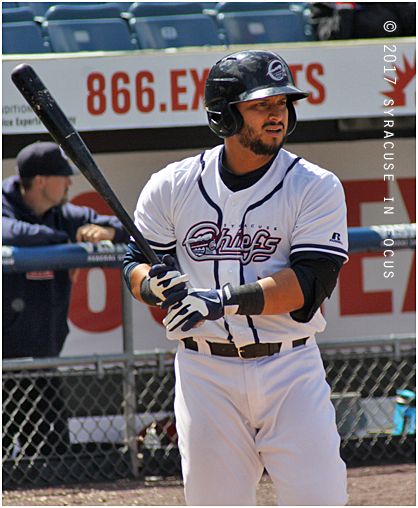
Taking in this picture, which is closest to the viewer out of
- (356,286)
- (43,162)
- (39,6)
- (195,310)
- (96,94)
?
(195,310)

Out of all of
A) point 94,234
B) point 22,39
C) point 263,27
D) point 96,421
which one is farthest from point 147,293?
point 263,27

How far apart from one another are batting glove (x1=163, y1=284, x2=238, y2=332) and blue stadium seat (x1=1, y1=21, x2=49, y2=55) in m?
3.83

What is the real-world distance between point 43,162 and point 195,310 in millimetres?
1837

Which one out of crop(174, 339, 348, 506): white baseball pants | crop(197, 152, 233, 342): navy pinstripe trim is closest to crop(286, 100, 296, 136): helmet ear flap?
crop(197, 152, 233, 342): navy pinstripe trim

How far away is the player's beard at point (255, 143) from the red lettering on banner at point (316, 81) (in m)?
2.50

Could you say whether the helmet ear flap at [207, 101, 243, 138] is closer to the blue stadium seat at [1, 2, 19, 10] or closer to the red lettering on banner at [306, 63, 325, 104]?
the red lettering on banner at [306, 63, 325, 104]

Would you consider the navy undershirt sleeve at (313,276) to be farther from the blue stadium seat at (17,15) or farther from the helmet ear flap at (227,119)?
the blue stadium seat at (17,15)

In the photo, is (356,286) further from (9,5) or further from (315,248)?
(9,5)

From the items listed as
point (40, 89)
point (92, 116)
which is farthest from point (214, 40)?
point (40, 89)

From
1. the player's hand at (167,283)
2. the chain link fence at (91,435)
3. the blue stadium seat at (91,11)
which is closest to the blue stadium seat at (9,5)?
the blue stadium seat at (91,11)

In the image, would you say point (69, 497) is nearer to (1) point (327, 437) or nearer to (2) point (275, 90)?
(1) point (327, 437)

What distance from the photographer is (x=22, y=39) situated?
4773 mm

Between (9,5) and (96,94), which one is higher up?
(9,5)

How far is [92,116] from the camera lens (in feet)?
12.9
